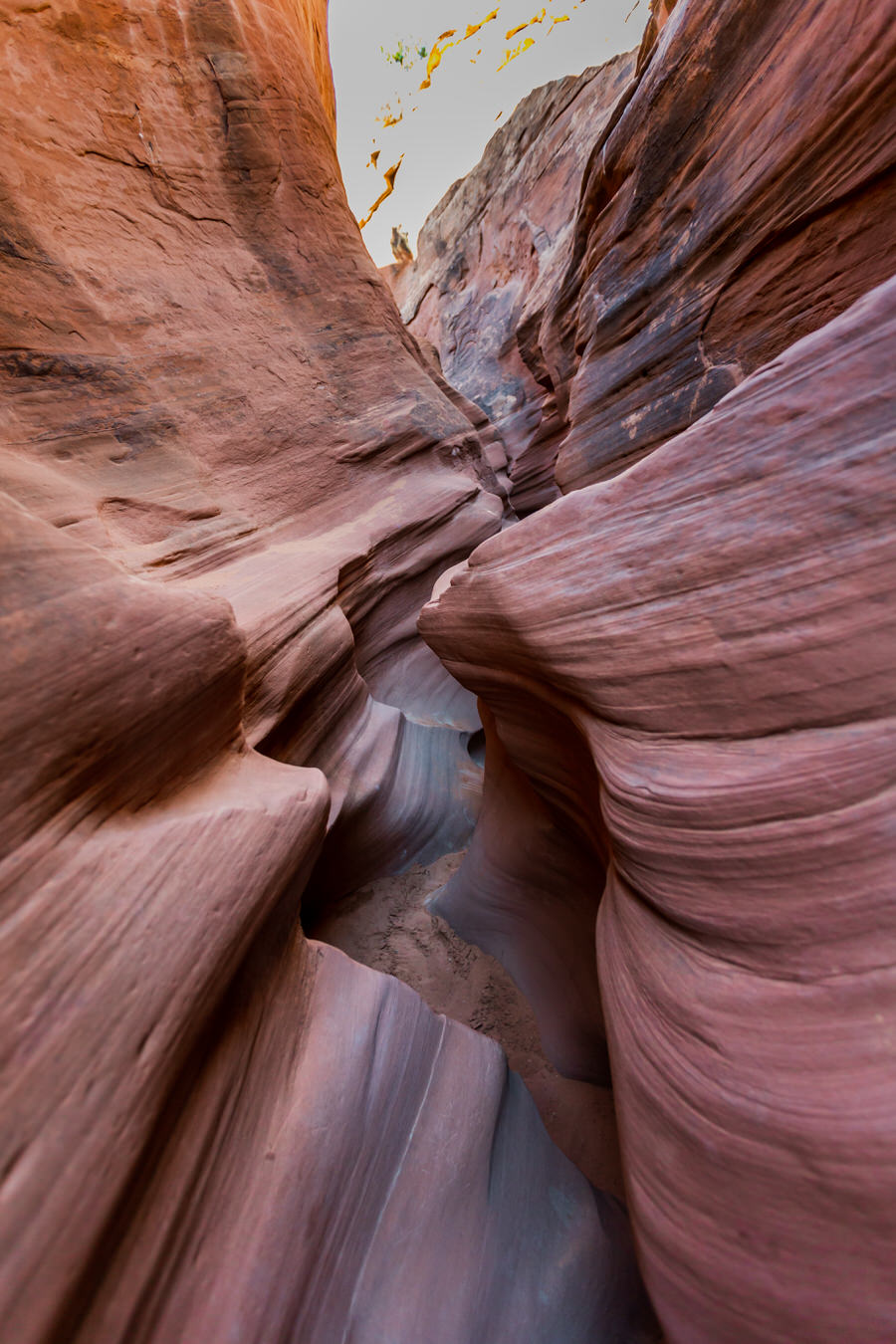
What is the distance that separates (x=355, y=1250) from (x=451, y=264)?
605 inches

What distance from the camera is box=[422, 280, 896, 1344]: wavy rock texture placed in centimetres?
86

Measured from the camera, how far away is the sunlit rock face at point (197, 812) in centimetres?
97

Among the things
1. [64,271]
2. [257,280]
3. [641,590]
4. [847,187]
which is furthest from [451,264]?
[641,590]

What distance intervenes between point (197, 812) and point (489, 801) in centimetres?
206

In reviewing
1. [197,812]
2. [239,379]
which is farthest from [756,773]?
[239,379]

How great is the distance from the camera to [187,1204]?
1.07 metres

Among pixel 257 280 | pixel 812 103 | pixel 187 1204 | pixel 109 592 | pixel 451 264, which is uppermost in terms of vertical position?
pixel 451 264

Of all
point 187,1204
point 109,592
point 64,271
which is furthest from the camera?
point 64,271

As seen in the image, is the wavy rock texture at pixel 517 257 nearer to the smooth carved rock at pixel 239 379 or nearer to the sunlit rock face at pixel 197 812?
the smooth carved rock at pixel 239 379

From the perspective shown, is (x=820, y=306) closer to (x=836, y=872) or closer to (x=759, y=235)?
(x=759, y=235)

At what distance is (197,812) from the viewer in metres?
1.38

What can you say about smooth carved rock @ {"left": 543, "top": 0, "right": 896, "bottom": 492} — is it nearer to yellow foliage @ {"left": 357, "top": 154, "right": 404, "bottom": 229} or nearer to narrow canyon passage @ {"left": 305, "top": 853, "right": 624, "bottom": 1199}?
narrow canyon passage @ {"left": 305, "top": 853, "right": 624, "bottom": 1199}

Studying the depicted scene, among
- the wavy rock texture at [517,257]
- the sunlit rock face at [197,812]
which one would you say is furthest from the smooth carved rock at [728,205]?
the wavy rock texture at [517,257]

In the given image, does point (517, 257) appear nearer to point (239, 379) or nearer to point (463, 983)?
point (239, 379)
